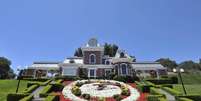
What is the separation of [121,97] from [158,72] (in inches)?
1007

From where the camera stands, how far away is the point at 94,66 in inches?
1877

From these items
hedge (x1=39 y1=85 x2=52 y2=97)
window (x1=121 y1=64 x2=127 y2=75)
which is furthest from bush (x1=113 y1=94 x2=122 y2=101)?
window (x1=121 y1=64 x2=127 y2=75)

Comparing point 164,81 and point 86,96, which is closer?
point 86,96

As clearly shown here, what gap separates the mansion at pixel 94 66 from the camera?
45.0 m

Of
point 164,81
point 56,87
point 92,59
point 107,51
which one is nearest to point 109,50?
point 107,51

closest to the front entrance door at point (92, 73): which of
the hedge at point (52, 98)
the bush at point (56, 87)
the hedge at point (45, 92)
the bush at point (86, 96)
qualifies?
the bush at point (56, 87)

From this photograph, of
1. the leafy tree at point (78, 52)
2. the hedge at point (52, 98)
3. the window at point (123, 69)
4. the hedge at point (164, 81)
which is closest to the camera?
the hedge at point (52, 98)

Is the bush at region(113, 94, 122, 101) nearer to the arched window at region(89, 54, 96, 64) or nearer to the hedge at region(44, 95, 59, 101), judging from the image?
the hedge at region(44, 95, 59, 101)

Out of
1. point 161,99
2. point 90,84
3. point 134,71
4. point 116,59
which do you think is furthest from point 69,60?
point 161,99

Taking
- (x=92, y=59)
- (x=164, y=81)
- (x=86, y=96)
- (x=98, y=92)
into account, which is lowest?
(x=86, y=96)

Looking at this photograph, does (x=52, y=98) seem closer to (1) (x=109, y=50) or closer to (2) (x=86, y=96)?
(2) (x=86, y=96)

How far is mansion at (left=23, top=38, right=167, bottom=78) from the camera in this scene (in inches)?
1772

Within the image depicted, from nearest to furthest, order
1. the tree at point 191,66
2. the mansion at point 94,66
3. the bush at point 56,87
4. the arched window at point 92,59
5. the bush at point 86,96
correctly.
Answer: the bush at point 86,96 < the bush at point 56,87 < the mansion at point 94,66 < the arched window at point 92,59 < the tree at point 191,66

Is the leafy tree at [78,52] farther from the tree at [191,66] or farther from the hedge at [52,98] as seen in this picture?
the hedge at [52,98]
